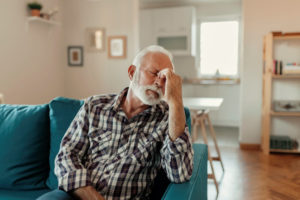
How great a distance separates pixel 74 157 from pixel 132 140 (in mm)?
271

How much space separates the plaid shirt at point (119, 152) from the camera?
4.12 ft

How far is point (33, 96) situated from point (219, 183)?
2.81 metres

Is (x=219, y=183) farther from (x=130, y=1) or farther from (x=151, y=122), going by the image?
(x=130, y=1)

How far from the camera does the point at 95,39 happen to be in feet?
15.6

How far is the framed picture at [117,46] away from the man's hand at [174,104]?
3.39m

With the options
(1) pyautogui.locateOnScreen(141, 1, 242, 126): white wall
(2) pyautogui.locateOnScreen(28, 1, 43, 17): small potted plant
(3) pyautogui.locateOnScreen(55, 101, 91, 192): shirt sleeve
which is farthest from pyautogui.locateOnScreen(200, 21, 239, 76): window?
(3) pyautogui.locateOnScreen(55, 101, 91, 192): shirt sleeve

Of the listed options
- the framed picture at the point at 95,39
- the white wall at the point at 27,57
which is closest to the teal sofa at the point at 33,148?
the white wall at the point at 27,57

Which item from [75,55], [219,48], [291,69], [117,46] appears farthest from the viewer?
[219,48]

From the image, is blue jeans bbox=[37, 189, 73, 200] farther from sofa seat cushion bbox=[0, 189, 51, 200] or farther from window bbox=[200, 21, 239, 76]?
window bbox=[200, 21, 239, 76]

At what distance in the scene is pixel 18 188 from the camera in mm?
1583

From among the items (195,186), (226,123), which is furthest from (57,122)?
(226,123)

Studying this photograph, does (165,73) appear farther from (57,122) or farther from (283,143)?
(283,143)

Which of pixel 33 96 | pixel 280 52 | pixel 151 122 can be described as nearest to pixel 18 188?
pixel 151 122

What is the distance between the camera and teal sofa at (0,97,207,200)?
5.13ft
